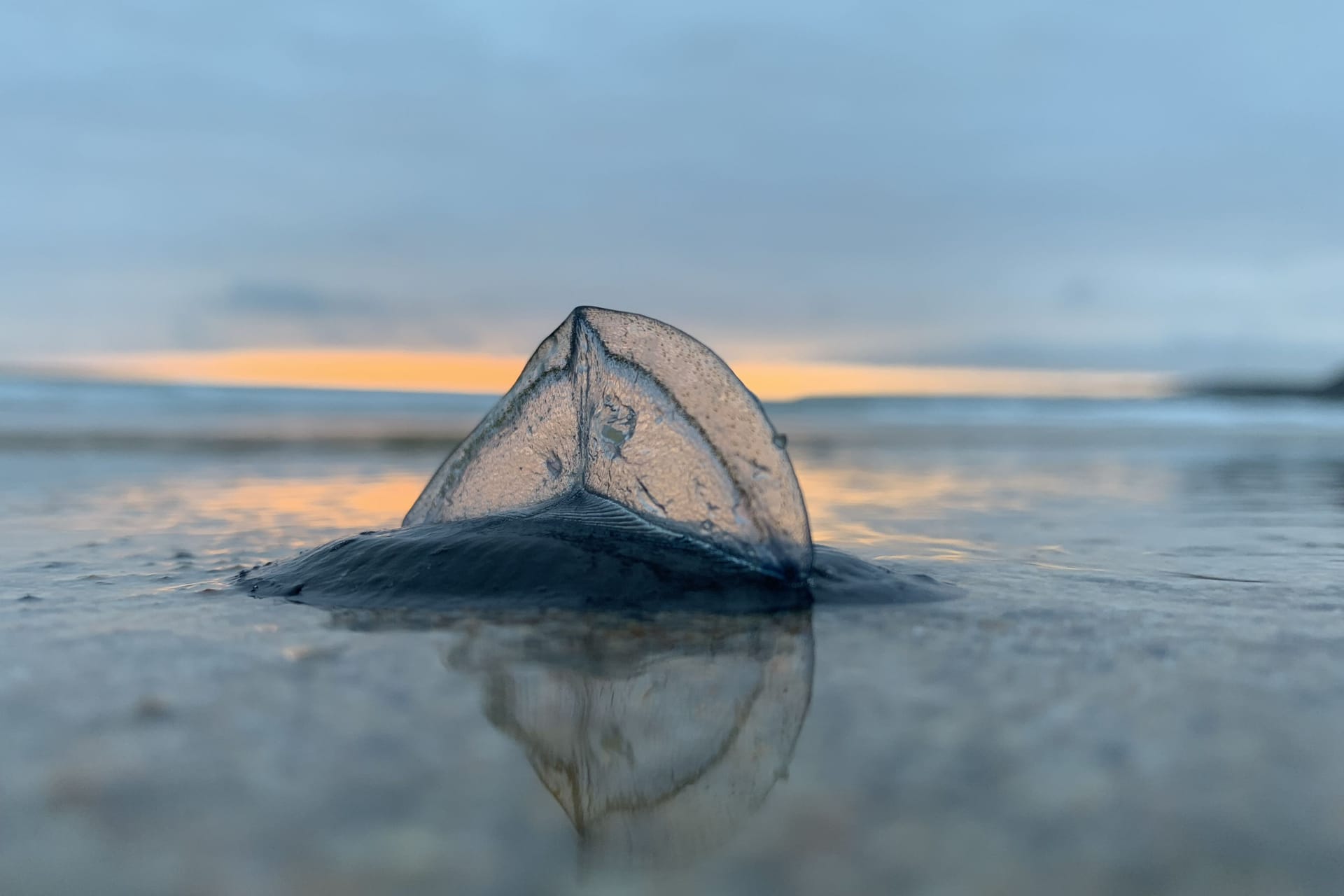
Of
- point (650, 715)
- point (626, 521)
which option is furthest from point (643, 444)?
point (650, 715)

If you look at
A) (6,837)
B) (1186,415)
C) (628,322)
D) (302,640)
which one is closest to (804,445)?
(628,322)

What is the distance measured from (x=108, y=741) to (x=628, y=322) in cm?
210

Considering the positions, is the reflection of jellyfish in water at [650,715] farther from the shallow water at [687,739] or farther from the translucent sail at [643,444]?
the translucent sail at [643,444]

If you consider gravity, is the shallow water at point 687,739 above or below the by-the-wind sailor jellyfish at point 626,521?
below

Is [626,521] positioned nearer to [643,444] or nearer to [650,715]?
[643,444]

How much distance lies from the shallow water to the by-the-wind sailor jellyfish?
241mm

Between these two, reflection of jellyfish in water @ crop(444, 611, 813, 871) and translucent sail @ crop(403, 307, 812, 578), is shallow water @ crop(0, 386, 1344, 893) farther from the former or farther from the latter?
translucent sail @ crop(403, 307, 812, 578)

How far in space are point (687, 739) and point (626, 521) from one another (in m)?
1.74

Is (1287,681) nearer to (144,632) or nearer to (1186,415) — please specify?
(144,632)

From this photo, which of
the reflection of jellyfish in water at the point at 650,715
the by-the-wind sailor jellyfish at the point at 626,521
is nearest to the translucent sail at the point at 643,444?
the by-the-wind sailor jellyfish at the point at 626,521

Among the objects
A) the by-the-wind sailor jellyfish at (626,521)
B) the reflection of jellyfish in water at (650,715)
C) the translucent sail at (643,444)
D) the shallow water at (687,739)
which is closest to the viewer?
the shallow water at (687,739)

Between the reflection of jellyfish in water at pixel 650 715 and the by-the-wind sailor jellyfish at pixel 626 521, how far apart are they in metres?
0.30

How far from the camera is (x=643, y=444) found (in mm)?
3484

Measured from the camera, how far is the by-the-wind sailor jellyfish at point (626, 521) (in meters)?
3.15
